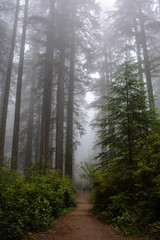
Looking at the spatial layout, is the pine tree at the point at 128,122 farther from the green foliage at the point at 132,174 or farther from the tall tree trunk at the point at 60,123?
the tall tree trunk at the point at 60,123

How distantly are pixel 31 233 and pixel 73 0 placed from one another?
1724 centimetres

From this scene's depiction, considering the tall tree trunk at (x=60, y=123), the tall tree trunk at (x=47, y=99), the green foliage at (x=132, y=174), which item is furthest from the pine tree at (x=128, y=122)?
the tall tree trunk at (x=47, y=99)

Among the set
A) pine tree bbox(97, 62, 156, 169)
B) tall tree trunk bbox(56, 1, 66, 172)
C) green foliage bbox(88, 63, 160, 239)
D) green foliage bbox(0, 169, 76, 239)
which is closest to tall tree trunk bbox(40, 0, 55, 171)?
tall tree trunk bbox(56, 1, 66, 172)

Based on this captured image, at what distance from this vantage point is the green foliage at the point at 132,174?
189 inches

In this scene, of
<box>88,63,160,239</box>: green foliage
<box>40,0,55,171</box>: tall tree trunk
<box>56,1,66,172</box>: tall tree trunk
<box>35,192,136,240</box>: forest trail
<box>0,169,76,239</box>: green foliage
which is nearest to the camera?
<box>0,169,76,239</box>: green foliage

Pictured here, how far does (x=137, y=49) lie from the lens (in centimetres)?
1622

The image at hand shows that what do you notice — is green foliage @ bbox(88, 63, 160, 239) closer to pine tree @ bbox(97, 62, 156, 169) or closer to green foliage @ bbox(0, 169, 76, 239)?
pine tree @ bbox(97, 62, 156, 169)

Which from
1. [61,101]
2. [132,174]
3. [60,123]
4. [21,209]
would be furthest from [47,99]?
[21,209]

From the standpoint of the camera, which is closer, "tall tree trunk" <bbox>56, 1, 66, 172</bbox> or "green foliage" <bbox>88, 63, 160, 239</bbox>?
"green foliage" <bbox>88, 63, 160, 239</bbox>

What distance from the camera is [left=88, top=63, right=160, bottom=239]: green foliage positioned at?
480 cm

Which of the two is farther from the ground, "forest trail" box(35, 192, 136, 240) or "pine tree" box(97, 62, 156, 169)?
"pine tree" box(97, 62, 156, 169)

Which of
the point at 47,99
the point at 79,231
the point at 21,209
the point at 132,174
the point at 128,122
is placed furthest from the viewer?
the point at 47,99

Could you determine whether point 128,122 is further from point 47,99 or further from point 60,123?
point 47,99

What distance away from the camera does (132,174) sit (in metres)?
6.12
